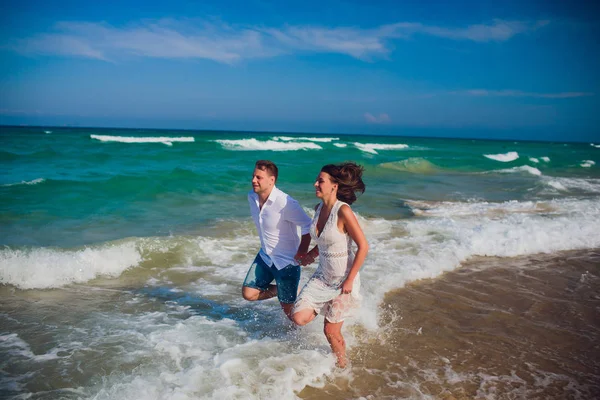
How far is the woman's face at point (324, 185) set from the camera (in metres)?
3.71

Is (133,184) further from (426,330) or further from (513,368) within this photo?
(513,368)

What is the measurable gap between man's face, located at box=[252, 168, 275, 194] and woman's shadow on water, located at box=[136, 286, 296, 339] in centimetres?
168

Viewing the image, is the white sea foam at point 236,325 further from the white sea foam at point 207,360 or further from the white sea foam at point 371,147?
the white sea foam at point 371,147

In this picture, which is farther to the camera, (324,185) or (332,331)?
(332,331)

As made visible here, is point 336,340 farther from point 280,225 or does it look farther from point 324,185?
point 324,185

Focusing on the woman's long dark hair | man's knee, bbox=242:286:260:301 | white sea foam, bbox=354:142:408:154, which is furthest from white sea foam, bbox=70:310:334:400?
white sea foam, bbox=354:142:408:154

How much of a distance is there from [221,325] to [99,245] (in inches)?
160

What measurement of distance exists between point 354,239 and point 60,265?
17.0 ft

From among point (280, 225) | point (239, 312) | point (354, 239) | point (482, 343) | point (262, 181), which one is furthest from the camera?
point (239, 312)

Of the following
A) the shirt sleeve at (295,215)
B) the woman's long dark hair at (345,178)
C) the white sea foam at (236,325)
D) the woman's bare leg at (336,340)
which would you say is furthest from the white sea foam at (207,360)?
the woman's long dark hair at (345,178)

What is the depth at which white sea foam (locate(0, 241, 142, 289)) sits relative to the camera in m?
6.28

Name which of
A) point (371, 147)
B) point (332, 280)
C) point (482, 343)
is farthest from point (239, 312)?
point (371, 147)

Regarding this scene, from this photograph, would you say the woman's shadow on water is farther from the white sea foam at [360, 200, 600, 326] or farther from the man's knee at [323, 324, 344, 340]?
the white sea foam at [360, 200, 600, 326]

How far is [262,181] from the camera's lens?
414 cm
